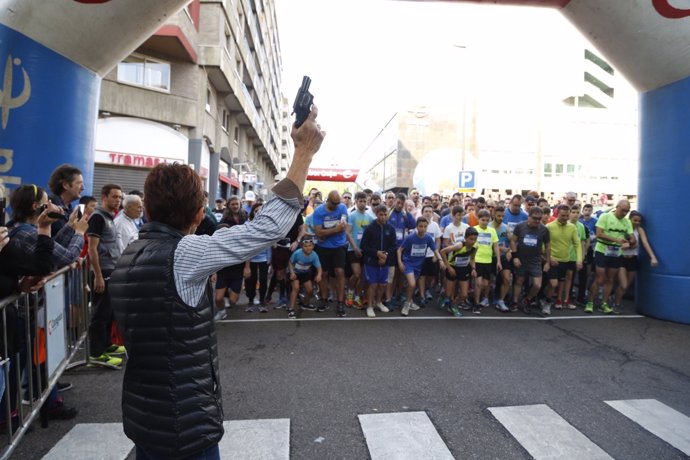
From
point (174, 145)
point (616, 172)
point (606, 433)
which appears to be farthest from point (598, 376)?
point (616, 172)

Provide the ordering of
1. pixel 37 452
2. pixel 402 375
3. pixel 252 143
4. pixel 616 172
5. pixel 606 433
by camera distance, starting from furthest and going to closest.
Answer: pixel 616 172, pixel 252 143, pixel 402 375, pixel 606 433, pixel 37 452

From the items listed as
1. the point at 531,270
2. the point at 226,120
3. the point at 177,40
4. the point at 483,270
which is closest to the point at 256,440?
the point at 483,270

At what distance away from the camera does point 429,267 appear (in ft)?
26.7

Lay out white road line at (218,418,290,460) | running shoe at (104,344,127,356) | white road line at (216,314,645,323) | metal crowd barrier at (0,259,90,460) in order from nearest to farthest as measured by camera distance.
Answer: metal crowd barrier at (0,259,90,460)
white road line at (218,418,290,460)
running shoe at (104,344,127,356)
white road line at (216,314,645,323)

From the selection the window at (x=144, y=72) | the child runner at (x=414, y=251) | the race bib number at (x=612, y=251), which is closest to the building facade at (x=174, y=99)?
the window at (x=144, y=72)

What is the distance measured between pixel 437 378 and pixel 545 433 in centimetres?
126

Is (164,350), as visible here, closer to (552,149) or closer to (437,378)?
(437,378)

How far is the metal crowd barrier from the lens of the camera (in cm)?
280

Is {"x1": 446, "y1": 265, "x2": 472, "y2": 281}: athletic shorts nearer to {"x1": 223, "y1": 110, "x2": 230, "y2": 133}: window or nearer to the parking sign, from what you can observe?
the parking sign

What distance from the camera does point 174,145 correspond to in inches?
641

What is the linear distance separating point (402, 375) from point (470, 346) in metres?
1.49

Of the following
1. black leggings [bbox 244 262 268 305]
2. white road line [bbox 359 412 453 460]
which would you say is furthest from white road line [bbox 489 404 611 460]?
black leggings [bbox 244 262 268 305]

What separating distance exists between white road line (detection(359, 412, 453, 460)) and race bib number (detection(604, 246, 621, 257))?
6.19m

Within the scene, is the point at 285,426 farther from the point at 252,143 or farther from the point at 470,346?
the point at 252,143
